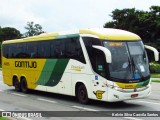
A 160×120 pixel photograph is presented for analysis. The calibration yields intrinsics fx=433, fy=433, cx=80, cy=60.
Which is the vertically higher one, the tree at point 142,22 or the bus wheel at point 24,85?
the tree at point 142,22

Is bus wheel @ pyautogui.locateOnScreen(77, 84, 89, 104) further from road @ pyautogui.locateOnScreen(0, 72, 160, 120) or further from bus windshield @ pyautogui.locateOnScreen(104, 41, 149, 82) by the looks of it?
bus windshield @ pyautogui.locateOnScreen(104, 41, 149, 82)

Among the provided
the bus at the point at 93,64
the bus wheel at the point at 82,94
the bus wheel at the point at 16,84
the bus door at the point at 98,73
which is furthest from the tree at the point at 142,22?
the bus door at the point at 98,73

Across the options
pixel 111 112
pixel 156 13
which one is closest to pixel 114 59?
pixel 111 112

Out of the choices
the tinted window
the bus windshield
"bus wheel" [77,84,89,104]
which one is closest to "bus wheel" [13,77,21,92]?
the tinted window

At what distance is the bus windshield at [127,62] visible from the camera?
15.8 m

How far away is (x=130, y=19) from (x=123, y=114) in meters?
57.0

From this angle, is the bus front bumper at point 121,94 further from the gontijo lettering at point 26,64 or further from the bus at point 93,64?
the gontijo lettering at point 26,64

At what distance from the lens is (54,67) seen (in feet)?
64.7

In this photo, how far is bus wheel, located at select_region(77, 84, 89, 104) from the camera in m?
17.3

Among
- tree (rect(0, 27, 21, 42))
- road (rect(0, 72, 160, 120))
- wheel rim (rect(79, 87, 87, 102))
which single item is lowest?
road (rect(0, 72, 160, 120))

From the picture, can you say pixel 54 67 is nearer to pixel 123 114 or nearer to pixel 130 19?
pixel 123 114

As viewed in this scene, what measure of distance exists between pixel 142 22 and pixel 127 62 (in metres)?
52.2

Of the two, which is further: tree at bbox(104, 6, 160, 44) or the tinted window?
tree at bbox(104, 6, 160, 44)

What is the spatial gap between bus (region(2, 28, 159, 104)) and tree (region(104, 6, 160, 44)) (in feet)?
149
